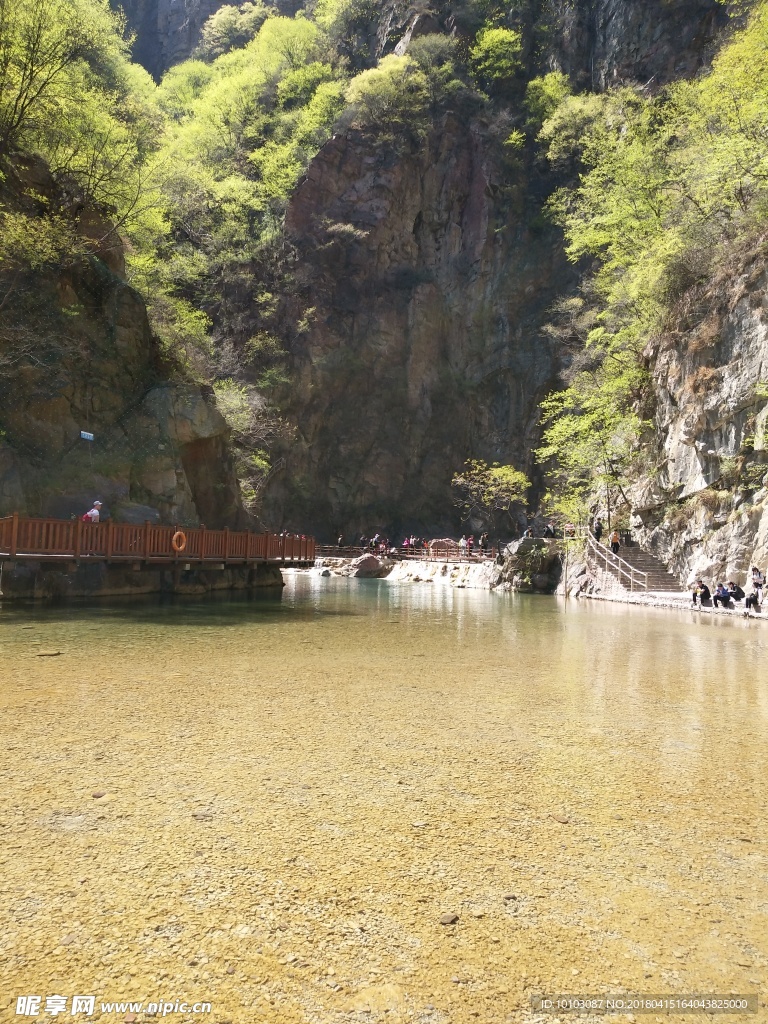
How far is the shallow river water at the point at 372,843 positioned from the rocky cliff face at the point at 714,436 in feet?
48.2

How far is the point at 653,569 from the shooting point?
24312 millimetres

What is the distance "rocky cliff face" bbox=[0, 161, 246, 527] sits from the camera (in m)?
17.4

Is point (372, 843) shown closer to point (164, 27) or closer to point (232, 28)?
point (232, 28)

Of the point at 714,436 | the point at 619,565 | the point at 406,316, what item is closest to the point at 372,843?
the point at 714,436

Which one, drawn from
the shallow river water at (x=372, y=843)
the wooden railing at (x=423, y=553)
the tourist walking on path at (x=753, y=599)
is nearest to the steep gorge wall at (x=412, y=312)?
the wooden railing at (x=423, y=553)

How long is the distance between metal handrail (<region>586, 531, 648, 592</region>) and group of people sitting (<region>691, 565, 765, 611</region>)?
147 inches

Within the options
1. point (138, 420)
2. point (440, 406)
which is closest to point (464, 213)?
point (440, 406)

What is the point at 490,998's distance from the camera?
1968 millimetres

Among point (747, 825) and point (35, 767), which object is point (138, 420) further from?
point (747, 825)

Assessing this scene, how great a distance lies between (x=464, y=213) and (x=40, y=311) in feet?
127

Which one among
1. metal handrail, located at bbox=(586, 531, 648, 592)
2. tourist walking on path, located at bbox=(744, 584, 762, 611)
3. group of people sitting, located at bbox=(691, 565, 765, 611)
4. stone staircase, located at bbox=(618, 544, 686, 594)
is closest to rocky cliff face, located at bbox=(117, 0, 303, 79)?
metal handrail, located at bbox=(586, 531, 648, 592)

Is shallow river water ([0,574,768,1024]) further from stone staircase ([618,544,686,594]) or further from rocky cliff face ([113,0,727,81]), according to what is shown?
rocky cliff face ([113,0,727,81])

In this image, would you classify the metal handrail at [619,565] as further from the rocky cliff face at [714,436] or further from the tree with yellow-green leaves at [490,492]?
the tree with yellow-green leaves at [490,492]

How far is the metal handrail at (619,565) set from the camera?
75.0 feet
